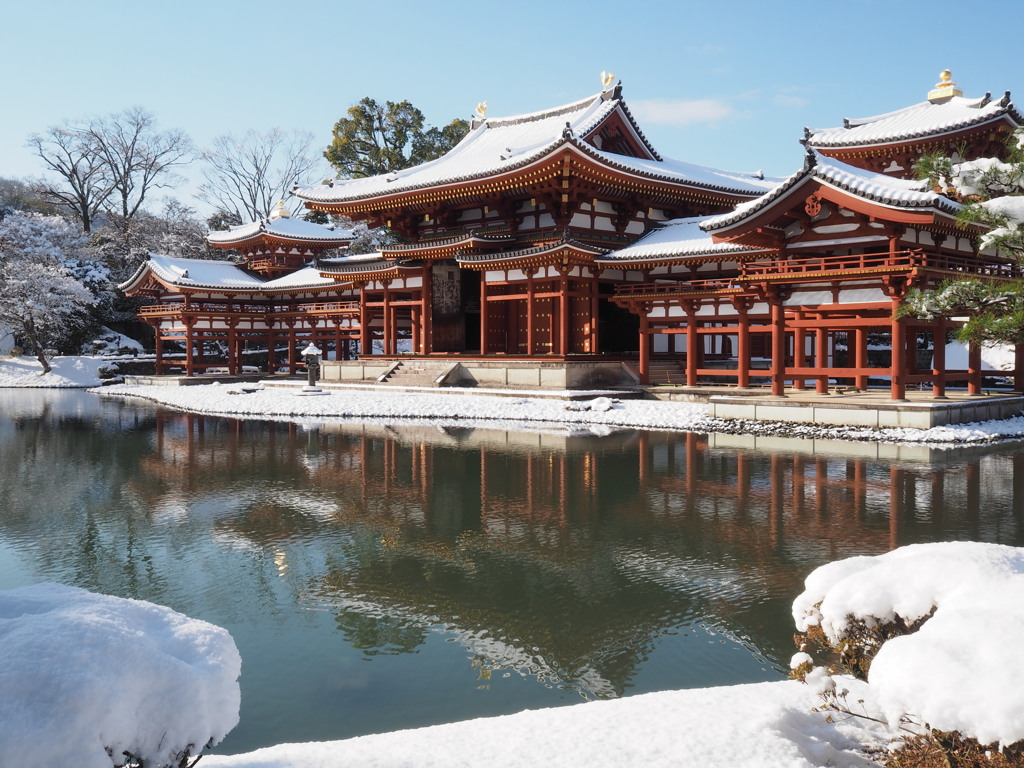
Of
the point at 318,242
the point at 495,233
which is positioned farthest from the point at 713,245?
the point at 318,242

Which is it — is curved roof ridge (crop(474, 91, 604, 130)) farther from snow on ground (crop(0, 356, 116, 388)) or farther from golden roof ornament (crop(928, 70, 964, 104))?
snow on ground (crop(0, 356, 116, 388))

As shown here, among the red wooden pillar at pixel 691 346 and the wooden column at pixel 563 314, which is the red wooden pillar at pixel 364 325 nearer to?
the wooden column at pixel 563 314

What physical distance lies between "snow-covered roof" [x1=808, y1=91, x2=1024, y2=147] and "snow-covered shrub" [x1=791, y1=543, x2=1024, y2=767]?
26128mm

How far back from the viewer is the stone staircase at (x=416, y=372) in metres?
30.4

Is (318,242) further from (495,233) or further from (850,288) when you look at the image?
(850,288)

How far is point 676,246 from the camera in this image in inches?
1100

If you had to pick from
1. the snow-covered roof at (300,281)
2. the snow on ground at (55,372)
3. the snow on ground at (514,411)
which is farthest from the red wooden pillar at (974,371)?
the snow on ground at (55,372)

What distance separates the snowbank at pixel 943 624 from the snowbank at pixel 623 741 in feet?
1.77

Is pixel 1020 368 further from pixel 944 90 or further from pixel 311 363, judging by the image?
pixel 311 363

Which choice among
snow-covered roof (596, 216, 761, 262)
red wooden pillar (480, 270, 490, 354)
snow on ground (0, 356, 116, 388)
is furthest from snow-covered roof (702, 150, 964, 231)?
snow on ground (0, 356, 116, 388)

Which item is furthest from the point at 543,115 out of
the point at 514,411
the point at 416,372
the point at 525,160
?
the point at 514,411

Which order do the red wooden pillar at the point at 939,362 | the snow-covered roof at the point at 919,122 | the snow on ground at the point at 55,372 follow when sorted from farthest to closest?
the snow on ground at the point at 55,372, the snow-covered roof at the point at 919,122, the red wooden pillar at the point at 939,362

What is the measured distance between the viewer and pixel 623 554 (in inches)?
335

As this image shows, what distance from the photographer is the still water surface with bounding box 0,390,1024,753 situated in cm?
555
